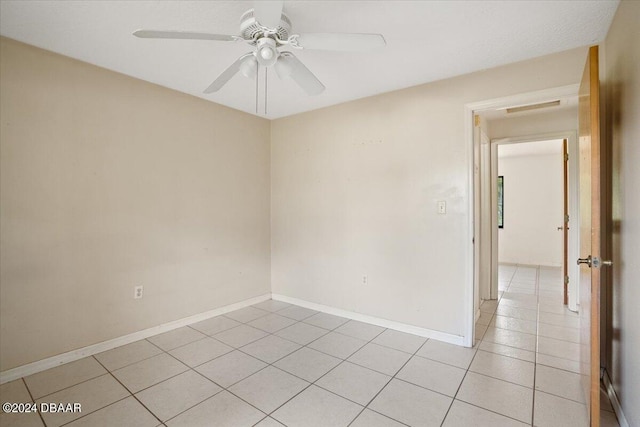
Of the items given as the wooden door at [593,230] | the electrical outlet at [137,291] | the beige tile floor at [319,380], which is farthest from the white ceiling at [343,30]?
the beige tile floor at [319,380]

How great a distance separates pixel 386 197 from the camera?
3.19 meters

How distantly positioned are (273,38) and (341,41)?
0.37 metres

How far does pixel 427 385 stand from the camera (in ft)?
7.03

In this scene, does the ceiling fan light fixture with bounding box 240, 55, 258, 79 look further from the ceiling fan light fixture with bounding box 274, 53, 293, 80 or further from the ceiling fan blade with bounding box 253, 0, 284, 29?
the ceiling fan blade with bounding box 253, 0, 284, 29

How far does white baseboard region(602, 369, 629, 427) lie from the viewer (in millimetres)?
1680

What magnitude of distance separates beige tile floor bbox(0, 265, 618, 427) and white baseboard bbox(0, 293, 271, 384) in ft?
0.22

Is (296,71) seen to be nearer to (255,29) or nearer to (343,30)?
(255,29)

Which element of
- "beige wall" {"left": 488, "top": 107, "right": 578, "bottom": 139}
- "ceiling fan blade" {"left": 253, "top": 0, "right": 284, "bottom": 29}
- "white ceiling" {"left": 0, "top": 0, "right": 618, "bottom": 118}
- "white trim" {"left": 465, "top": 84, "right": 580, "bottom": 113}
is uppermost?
"white ceiling" {"left": 0, "top": 0, "right": 618, "bottom": 118}

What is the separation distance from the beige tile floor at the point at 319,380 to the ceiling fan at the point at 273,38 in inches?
81.6

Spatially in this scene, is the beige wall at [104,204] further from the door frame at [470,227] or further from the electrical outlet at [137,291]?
the door frame at [470,227]

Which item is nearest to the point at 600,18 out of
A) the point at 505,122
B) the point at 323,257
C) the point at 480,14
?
the point at 480,14

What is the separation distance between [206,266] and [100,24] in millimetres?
2330

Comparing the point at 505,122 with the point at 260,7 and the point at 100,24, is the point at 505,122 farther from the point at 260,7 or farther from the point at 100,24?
the point at 100,24

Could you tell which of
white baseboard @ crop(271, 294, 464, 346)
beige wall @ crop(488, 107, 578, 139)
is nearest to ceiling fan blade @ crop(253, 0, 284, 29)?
white baseboard @ crop(271, 294, 464, 346)
